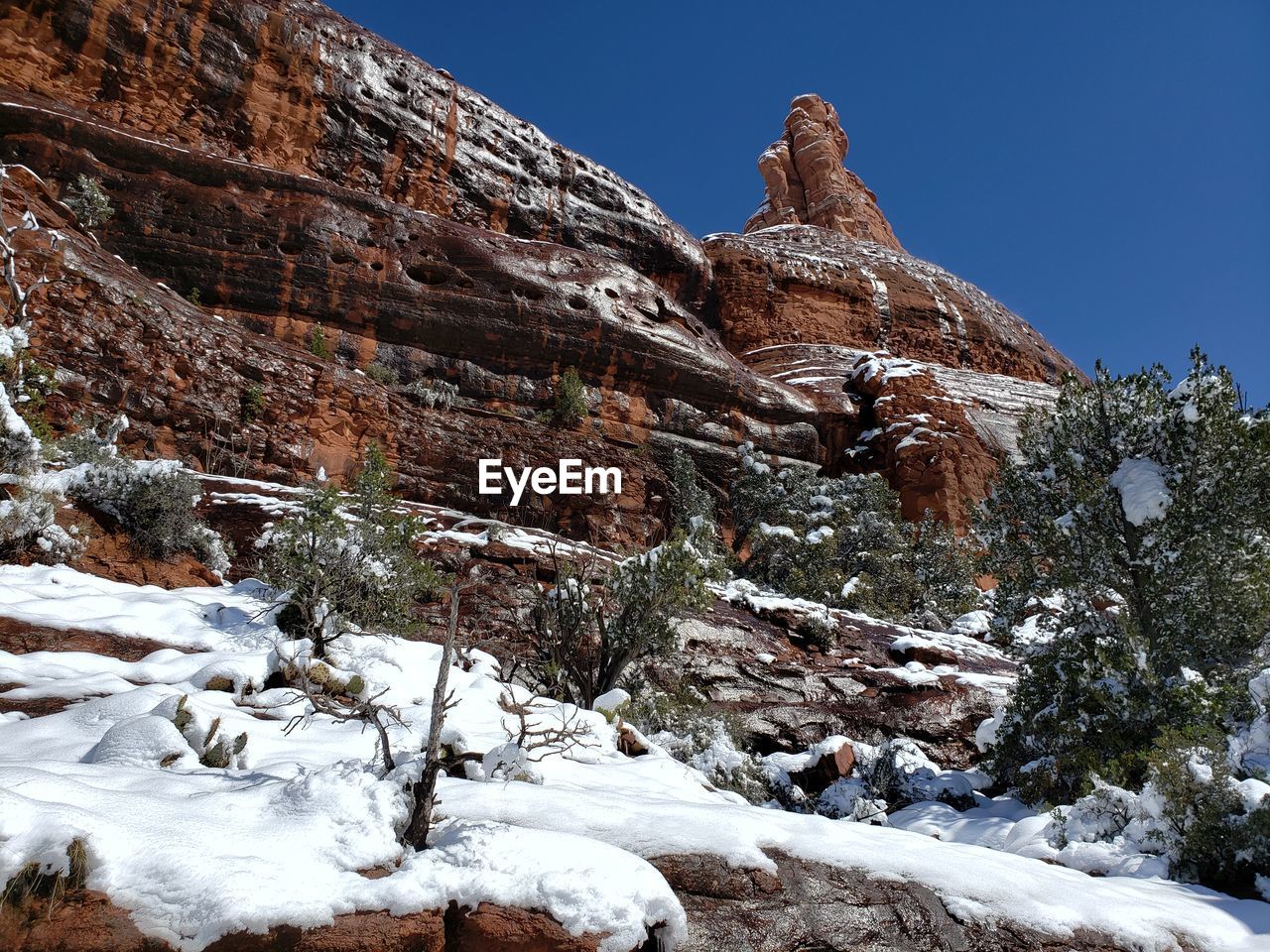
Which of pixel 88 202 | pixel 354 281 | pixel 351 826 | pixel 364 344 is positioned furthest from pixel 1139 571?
Answer: pixel 88 202

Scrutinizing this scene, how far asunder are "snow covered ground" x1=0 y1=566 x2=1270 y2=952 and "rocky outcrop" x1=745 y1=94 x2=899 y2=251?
204ft

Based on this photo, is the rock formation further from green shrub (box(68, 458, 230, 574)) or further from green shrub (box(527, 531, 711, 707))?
green shrub (box(527, 531, 711, 707))

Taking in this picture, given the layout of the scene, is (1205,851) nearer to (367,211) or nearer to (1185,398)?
(1185,398)

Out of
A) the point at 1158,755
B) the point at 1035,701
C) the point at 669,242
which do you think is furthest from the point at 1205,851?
the point at 669,242

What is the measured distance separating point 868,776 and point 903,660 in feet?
14.5

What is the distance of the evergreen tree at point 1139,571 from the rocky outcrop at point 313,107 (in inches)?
897

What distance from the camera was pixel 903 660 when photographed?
12828mm

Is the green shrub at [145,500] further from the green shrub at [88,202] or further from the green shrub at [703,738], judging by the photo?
the green shrub at [88,202]

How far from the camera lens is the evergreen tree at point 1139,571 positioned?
796 cm

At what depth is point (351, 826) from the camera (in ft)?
10.7

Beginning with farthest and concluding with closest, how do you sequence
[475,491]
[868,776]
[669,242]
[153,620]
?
[669,242], [475,491], [868,776], [153,620]

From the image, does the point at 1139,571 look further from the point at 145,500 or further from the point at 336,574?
the point at 145,500

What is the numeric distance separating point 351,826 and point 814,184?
7030cm

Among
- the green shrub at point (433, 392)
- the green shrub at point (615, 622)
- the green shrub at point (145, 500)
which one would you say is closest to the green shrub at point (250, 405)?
the green shrub at point (433, 392)
